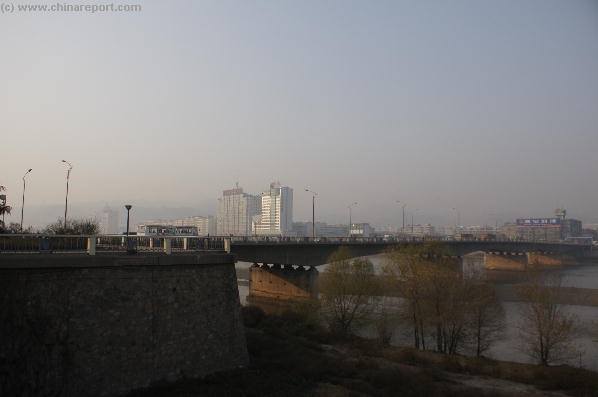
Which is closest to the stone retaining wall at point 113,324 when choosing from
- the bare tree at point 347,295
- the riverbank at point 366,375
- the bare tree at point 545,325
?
the riverbank at point 366,375

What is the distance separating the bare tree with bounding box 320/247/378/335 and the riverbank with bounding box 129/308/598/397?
5.52m

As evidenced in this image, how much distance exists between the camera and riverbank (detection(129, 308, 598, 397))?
2008cm

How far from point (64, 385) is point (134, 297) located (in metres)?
4.04

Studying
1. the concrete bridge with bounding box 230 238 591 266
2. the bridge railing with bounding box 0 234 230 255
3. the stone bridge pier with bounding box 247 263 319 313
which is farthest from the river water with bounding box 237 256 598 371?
the stone bridge pier with bounding box 247 263 319 313

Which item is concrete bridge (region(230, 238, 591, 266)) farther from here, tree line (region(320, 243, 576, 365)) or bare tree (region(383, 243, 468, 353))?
tree line (region(320, 243, 576, 365))

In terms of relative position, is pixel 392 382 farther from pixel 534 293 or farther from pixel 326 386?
pixel 534 293

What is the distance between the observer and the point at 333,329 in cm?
3728

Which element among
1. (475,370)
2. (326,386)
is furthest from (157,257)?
(475,370)

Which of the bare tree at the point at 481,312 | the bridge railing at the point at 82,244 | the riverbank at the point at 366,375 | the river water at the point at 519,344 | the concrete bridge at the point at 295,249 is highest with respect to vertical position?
the bridge railing at the point at 82,244

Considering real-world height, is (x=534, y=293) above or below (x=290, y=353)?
above

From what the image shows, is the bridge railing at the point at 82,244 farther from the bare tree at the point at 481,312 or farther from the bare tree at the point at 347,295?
the bare tree at the point at 481,312

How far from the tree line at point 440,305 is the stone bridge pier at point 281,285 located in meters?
17.3

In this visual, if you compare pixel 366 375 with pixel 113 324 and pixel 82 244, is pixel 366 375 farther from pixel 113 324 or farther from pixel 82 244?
pixel 82 244

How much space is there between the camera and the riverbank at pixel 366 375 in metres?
20.1
